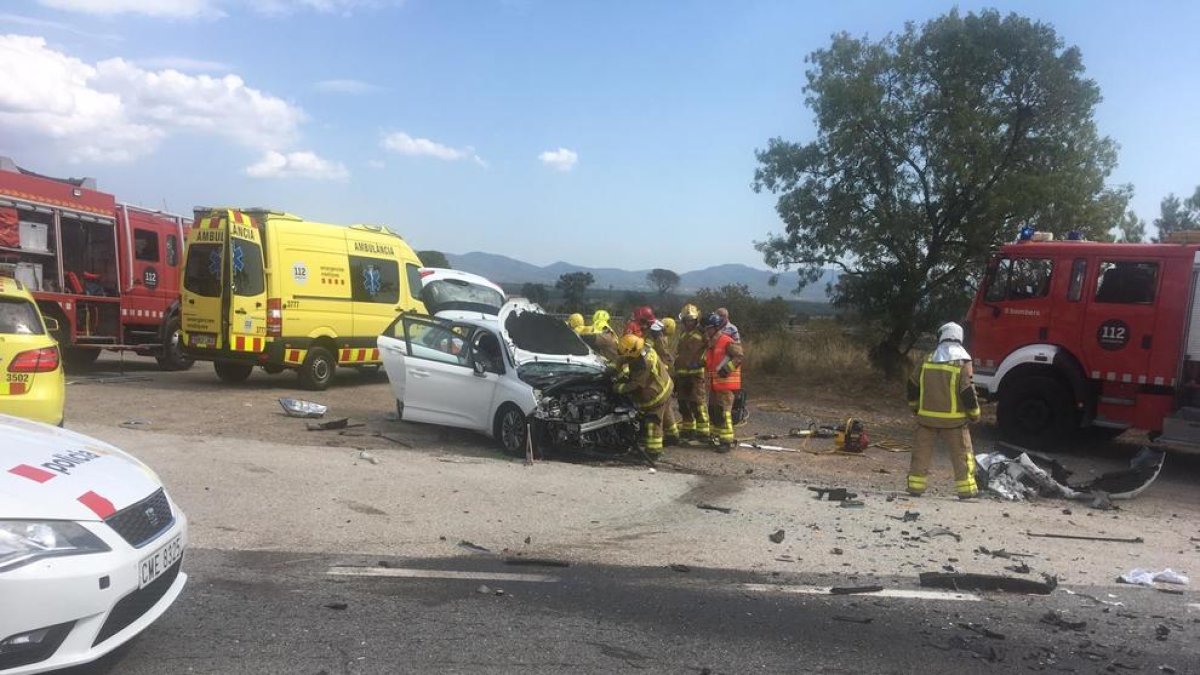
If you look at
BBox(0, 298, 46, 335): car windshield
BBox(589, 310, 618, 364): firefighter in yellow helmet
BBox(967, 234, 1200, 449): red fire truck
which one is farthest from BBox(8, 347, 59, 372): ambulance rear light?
BBox(967, 234, 1200, 449): red fire truck

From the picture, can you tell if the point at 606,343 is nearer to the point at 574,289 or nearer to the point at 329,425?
the point at 329,425

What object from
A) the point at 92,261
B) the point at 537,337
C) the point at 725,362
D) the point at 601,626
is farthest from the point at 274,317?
the point at 601,626

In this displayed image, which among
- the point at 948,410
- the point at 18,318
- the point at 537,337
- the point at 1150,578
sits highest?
the point at 18,318

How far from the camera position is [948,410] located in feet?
26.8

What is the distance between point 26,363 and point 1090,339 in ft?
37.9

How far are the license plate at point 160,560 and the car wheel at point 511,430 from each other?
543cm

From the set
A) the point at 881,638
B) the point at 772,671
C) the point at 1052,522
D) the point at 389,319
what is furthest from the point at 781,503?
the point at 389,319

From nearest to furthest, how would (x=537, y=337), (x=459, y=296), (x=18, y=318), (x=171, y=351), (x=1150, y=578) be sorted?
(x=1150, y=578) → (x=18, y=318) → (x=537, y=337) → (x=171, y=351) → (x=459, y=296)

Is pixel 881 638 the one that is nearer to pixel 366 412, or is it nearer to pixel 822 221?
pixel 366 412

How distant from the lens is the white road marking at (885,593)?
5273mm

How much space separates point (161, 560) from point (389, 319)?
11.7 m

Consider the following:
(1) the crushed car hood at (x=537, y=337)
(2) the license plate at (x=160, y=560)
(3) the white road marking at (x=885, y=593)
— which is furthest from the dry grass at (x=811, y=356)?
(2) the license plate at (x=160, y=560)

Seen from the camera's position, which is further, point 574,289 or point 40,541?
point 574,289

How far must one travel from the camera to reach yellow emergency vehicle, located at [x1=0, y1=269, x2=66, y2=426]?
6.82 meters
